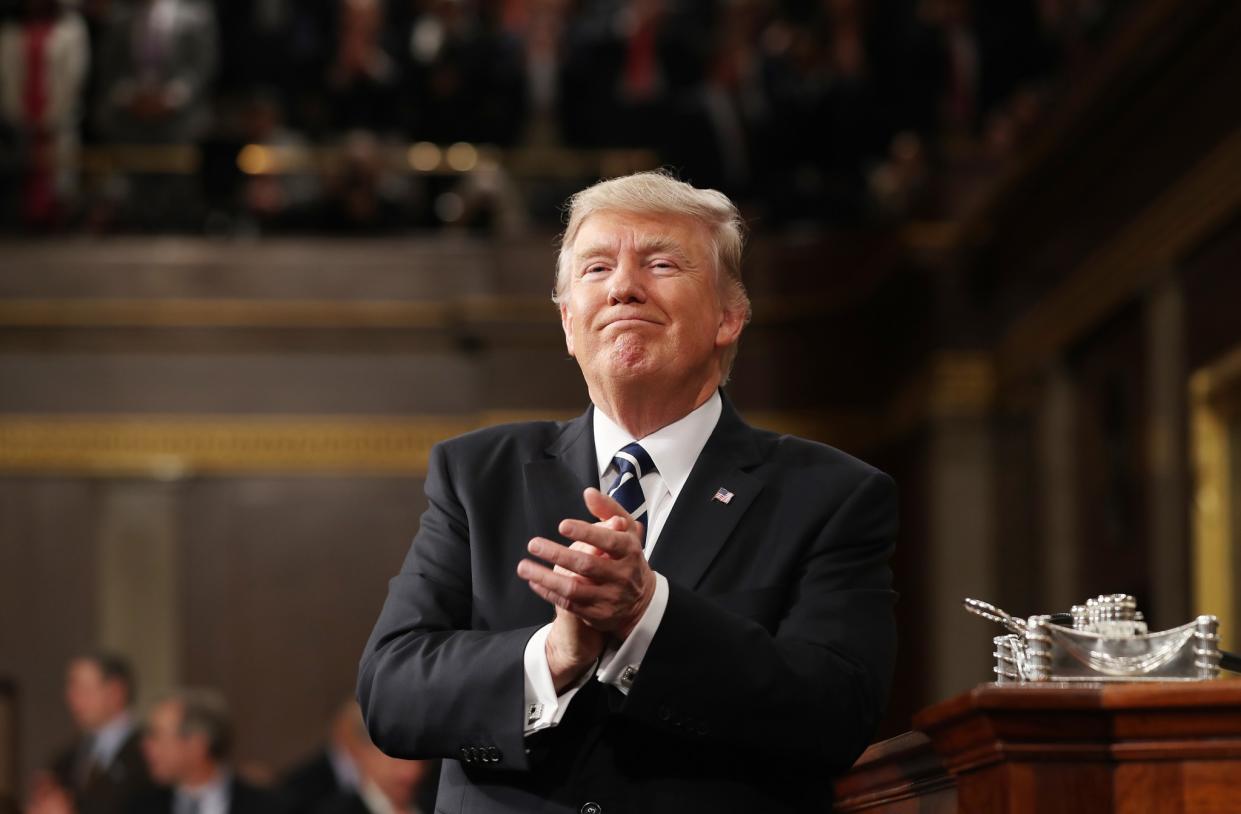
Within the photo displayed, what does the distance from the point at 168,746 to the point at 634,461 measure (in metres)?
4.83

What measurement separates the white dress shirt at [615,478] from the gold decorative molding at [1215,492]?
4.35 metres

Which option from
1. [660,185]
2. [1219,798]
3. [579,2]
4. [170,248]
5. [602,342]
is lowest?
[1219,798]

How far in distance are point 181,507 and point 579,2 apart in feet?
12.4

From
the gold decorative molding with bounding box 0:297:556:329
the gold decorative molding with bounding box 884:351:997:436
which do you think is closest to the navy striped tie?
the gold decorative molding with bounding box 884:351:997:436

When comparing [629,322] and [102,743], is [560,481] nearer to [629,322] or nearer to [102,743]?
[629,322]

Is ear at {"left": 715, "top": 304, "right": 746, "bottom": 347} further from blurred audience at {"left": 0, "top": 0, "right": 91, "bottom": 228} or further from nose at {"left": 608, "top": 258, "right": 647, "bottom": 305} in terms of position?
blurred audience at {"left": 0, "top": 0, "right": 91, "bottom": 228}

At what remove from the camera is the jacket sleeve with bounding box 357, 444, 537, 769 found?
2.04 metres

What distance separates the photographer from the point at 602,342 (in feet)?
7.10

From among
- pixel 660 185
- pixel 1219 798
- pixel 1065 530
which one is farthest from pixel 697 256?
pixel 1065 530

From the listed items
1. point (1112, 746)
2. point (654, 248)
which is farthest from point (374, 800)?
point (1112, 746)

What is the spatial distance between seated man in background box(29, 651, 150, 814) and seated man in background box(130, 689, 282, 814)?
0.76 meters

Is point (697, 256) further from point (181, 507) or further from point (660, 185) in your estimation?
point (181, 507)

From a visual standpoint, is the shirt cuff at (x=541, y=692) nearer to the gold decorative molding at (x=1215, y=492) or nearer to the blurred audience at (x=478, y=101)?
the gold decorative molding at (x=1215, y=492)

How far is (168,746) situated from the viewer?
6.70 m
